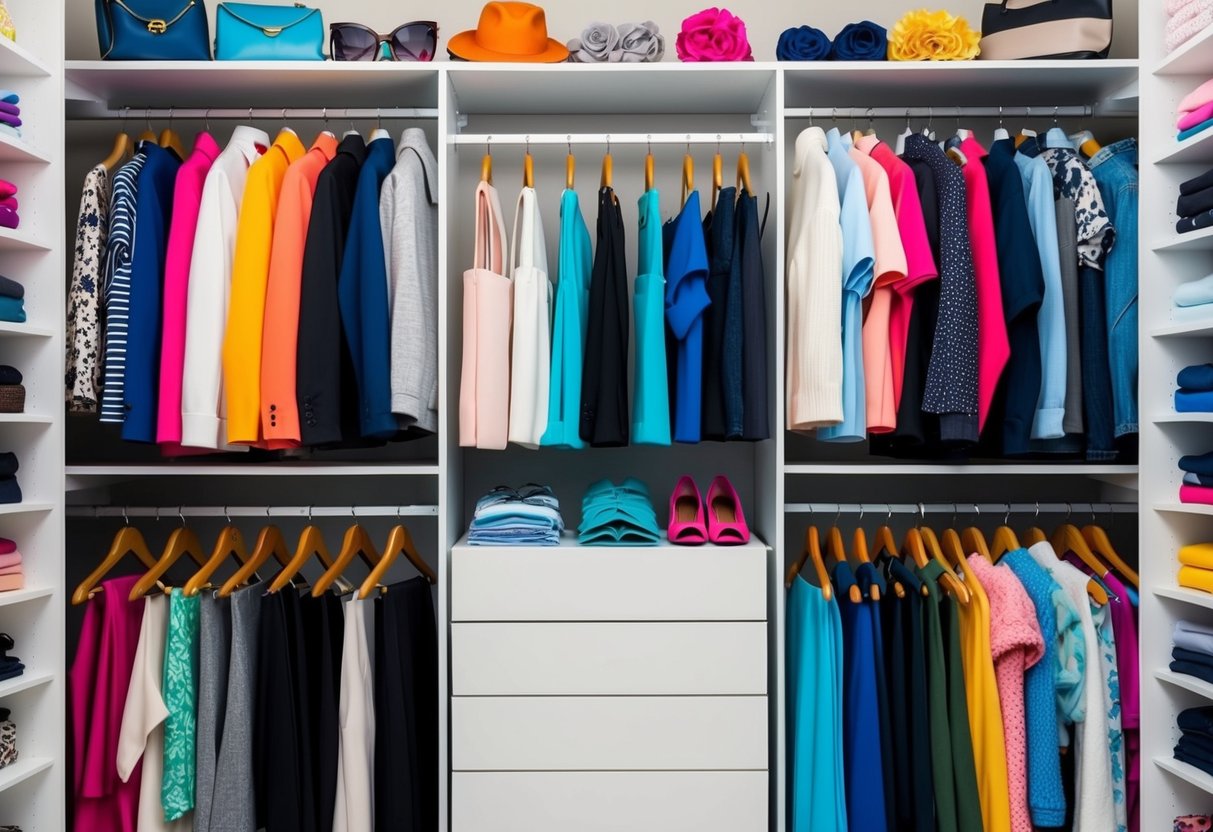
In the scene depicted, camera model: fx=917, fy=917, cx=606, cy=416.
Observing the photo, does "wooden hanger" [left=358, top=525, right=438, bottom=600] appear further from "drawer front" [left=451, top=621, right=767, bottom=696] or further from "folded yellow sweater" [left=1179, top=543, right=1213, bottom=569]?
"folded yellow sweater" [left=1179, top=543, right=1213, bottom=569]

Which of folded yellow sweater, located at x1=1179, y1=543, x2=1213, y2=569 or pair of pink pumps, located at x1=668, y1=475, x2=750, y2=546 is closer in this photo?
folded yellow sweater, located at x1=1179, y1=543, x2=1213, y2=569

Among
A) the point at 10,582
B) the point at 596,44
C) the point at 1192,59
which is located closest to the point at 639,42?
the point at 596,44

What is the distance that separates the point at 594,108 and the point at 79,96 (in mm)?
1419

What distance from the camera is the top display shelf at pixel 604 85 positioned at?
2404mm

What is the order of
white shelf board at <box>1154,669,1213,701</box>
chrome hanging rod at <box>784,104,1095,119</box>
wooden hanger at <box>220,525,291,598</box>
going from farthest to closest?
chrome hanging rod at <box>784,104,1095,119</box>
wooden hanger at <box>220,525,291,598</box>
white shelf board at <box>1154,669,1213,701</box>

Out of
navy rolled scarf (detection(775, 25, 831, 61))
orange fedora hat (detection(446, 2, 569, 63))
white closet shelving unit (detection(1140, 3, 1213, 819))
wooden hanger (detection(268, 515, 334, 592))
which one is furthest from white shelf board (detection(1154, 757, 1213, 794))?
orange fedora hat (detection(446, 2, 569, 63))

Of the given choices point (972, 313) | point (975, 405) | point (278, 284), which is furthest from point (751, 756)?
point (278, 284)

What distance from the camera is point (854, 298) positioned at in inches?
89.8

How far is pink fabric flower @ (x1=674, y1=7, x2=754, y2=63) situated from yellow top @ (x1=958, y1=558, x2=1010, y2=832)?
4.97 ft

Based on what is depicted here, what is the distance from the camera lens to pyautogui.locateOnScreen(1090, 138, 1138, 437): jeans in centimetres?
227

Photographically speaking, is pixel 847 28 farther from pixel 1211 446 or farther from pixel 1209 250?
pixel 1211 446

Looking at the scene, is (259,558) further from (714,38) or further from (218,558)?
(714,38)

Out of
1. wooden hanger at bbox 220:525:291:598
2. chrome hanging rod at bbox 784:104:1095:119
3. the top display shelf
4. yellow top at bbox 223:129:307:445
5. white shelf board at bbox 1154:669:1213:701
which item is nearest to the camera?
white shelf board at bbox 1154:669:1213:701

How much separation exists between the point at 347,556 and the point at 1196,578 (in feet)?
6.81
